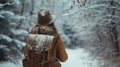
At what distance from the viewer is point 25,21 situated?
13.2 feet

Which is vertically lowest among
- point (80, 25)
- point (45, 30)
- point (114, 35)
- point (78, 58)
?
point (78, 58)

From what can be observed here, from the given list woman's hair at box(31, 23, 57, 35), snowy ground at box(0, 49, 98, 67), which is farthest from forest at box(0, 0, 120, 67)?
woman's hair at box(31, 23, 57, 35)

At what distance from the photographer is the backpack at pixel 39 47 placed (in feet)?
8.00

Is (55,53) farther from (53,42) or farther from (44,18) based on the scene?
(44,18)

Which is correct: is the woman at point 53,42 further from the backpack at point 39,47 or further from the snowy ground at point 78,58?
the snowy ground at point 78,58

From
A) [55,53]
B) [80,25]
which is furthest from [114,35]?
[55,53]

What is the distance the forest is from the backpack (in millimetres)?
1531

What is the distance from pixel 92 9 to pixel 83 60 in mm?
656

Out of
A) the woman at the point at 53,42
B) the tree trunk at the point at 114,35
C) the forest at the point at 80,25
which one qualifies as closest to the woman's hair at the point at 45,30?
the woman at the point at 53,42

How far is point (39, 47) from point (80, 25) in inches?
65.5

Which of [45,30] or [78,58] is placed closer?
[45,30]

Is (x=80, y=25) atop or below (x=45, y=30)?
below

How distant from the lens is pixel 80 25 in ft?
13.3

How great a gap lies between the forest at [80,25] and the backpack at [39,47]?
5.02 ft
